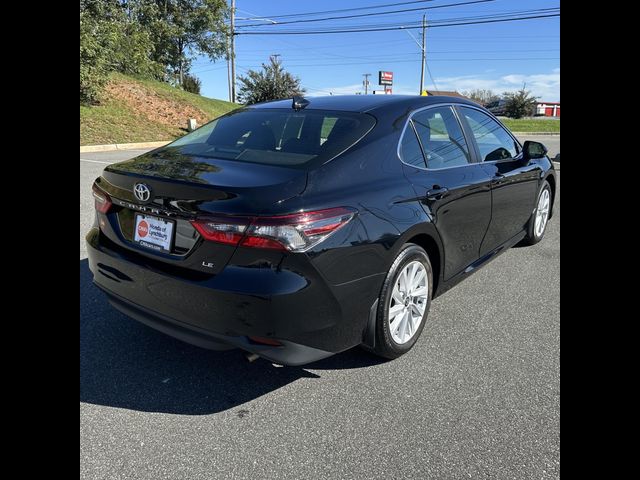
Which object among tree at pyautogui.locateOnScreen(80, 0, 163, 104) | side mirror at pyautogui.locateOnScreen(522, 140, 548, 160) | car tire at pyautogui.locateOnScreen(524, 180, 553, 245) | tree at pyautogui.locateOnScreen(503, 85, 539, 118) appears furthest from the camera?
tree at pyautogui.locateOnScreen(503, 85, 539, 118)

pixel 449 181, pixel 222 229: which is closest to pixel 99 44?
pixel 449 181

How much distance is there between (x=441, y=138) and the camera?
338 centimetres

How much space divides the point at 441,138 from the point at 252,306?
1949mm

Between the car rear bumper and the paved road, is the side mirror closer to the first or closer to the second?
the paved road

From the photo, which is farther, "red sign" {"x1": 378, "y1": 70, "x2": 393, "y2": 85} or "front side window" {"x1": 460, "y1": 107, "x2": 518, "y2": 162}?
"red sign" {"x1": 378, "y1": 70, "x2": 393, "y2": 85}

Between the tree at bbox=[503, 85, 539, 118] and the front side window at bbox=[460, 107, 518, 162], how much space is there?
54449mm

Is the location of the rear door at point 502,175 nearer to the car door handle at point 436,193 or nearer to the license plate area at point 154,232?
the car door handle at point 436,193

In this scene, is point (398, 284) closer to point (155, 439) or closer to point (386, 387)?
point (386, 387)

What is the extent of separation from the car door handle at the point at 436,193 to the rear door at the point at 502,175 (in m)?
0.81

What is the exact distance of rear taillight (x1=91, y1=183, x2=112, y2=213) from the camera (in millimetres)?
2753

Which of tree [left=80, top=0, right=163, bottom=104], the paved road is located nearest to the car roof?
the paved road
